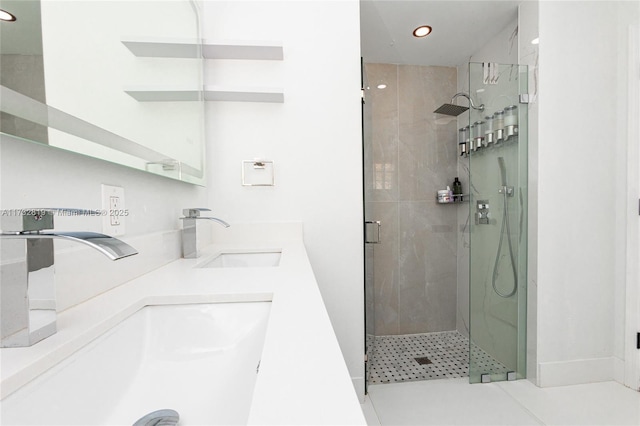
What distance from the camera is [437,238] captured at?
263 cm

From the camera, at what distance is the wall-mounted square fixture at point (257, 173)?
1582 millimetres

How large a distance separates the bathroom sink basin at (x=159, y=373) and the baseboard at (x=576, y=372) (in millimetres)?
2005

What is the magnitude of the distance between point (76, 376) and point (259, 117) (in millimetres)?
1425

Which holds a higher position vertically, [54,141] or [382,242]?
[54,141]

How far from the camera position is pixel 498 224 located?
188 cm

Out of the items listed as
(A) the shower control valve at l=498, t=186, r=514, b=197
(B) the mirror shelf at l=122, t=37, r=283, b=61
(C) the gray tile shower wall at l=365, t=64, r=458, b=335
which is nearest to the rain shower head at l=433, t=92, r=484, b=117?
(C) the gray tile shower wall at l=365, t=64, r=458, b=335

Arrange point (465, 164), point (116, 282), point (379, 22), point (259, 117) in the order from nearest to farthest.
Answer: point (116, 282)
point (259, 117)
point (379, 22)
point (465, 164)

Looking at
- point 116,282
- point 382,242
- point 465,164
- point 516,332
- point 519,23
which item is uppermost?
point 519,23

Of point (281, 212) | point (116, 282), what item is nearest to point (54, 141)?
point (116, 282)

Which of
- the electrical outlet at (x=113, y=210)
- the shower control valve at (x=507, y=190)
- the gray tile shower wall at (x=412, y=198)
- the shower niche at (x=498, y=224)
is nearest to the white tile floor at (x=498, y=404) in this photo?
the shower niche at (x=498, y=224)

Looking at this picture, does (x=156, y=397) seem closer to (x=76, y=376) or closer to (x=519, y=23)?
(x=76, y=376)

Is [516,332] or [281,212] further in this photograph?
[516,332]

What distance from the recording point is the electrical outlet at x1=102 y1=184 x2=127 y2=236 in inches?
28.5

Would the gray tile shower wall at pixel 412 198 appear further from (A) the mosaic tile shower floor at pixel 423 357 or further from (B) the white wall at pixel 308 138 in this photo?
(B) the white wall at pixel 308 138
